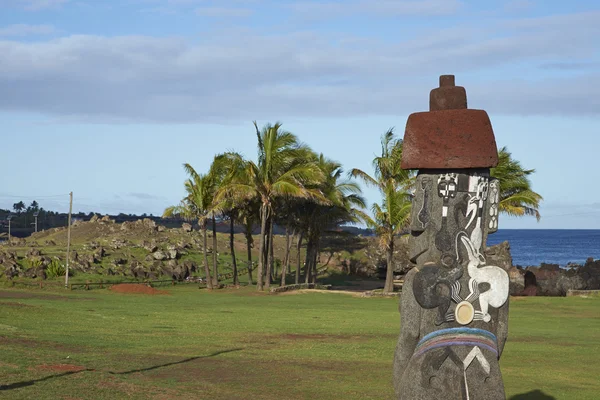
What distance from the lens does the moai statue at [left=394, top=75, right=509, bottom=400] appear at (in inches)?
443

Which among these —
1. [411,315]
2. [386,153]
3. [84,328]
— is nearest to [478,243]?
[411,315]

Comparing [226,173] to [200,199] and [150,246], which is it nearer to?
[200,199]

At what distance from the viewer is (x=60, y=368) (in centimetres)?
1750

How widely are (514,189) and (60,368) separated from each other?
3263 centimetres

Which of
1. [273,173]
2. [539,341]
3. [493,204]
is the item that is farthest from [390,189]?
[493,204]

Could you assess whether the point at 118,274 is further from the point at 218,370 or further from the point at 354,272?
the point at 218,370

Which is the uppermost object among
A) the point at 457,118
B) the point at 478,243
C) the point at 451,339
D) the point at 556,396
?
the point at 457,118

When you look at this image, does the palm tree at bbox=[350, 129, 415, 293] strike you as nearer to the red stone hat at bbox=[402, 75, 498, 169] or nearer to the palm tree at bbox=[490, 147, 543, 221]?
the palm tree at bbox=[490, 147, 543, 221]

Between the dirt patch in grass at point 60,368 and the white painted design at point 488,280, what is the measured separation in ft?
31.6

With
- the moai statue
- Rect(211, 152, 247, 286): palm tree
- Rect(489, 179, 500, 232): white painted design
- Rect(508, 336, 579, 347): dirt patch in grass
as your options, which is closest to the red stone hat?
the moai statue

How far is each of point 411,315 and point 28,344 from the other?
12.9m

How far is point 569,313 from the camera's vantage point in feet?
113

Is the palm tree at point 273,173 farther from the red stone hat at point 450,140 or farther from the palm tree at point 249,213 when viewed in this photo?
the red stone hat at point 450,140

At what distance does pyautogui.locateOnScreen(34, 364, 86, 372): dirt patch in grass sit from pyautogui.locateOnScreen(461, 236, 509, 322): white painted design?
962cm
